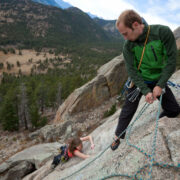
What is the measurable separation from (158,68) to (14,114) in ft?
77.7

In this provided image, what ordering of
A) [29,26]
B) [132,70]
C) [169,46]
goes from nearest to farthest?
[169,46] < [132,70] < [29,26]

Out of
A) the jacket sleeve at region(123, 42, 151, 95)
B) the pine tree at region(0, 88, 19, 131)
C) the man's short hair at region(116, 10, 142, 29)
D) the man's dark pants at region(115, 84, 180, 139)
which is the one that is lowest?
the pine tree at region(0, 88, 19, 131)

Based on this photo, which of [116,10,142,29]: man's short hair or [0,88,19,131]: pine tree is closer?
[116,10,142,29]: man's short hair

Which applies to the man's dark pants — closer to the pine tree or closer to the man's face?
the man's face

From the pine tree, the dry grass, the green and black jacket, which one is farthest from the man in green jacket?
the dry grass

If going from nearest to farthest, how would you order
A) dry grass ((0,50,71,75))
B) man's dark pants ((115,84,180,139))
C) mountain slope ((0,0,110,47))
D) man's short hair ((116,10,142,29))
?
man's short hair ((116,10,142,29)) → man's dark pants ((115,84,180,139)) → dry grass ((0,50,71,75)) → mountain slope ((0,0,110,47))

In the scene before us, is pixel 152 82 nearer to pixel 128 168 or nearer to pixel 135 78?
pixel 135 78

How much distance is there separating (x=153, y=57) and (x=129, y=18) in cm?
75

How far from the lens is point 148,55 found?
2.35 metres

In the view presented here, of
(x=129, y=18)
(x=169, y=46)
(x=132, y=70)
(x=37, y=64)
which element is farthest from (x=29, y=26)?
(x=169, y=46)

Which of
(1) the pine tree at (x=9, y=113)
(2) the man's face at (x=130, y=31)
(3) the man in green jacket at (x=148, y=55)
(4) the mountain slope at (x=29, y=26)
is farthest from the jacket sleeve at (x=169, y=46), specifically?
(4) the mountain slope at (x=29, y=26)

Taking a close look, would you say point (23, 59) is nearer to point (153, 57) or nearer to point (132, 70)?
point (132, 70)

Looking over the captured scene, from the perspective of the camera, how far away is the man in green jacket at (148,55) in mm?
2145

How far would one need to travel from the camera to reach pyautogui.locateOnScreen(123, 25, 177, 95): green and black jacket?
2.19 m
